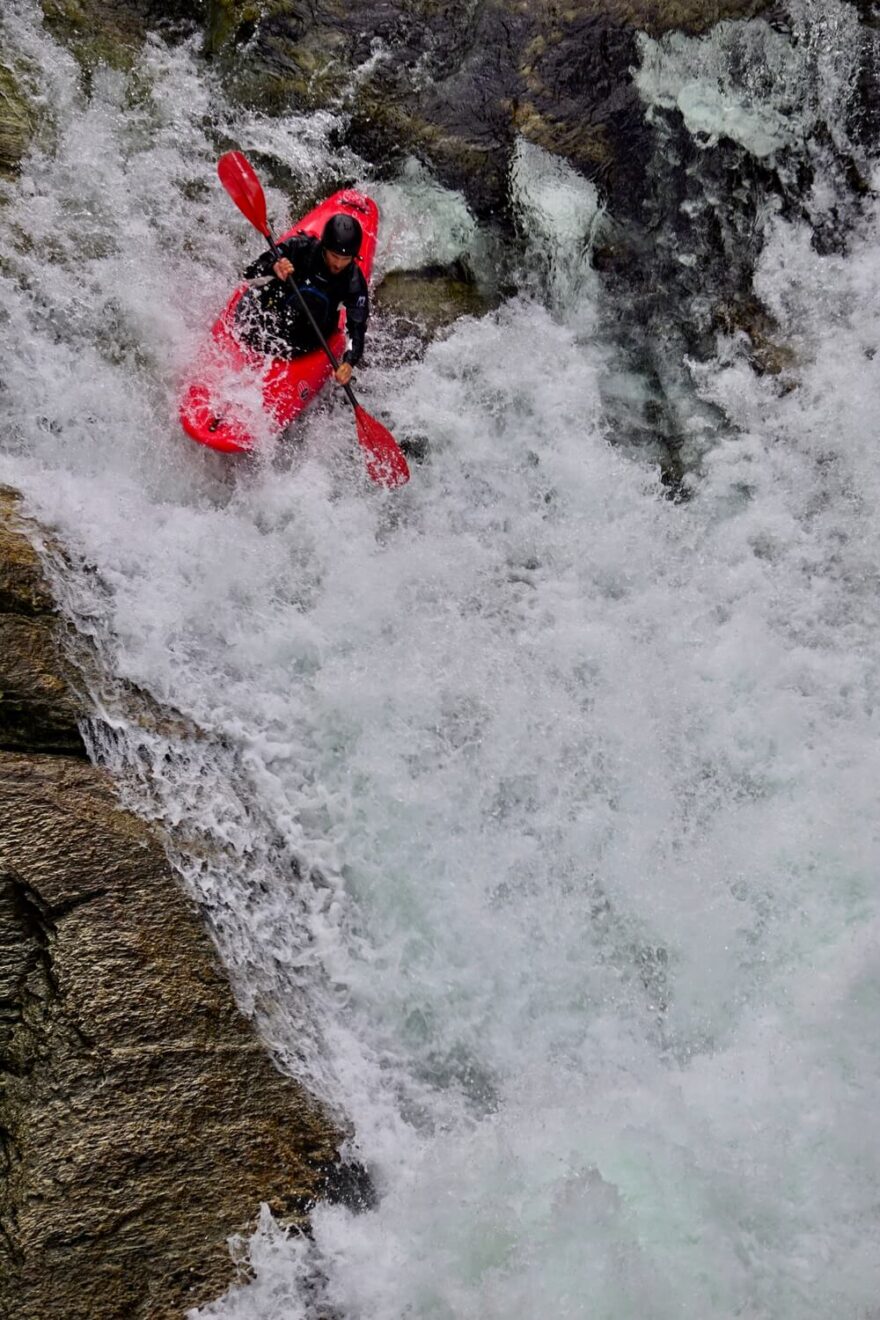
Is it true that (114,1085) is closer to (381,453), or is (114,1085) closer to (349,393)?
(381,453)

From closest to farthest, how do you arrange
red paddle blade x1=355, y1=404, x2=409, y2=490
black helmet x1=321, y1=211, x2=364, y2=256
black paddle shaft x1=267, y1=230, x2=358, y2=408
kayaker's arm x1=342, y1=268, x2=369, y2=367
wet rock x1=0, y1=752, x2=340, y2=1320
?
wet rock x1=0, y1=752, x2=340, y2=1320 < black helmet x1=321, y1=211, x2=364, y2=256 < black paddle shaft x1=267, y1=230, x2=358, y2=408 < kayaker's arm x1=342, y1=268, x2=369, y2=367 < red paddle blade x1=355, y1=404, x2=409, y2=490

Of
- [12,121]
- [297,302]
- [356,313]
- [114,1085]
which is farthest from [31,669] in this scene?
[12,121]

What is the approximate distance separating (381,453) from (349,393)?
0.33m

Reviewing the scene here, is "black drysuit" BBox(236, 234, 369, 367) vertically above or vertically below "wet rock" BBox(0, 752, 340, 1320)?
above

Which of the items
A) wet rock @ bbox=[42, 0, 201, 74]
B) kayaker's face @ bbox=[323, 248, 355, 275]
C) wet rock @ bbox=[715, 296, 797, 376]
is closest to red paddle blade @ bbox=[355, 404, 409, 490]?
kayaker's face @ bbox=[323, 248, 355, 275]

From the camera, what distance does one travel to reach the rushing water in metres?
4.02

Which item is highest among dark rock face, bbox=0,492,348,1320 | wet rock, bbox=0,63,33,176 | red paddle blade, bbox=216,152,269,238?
red paddle blade, bbox=216,152,269,238

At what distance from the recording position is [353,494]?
518 centimetres

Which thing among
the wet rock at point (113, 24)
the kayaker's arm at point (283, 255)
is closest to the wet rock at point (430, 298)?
the kayaker's arm at point (283, 255)

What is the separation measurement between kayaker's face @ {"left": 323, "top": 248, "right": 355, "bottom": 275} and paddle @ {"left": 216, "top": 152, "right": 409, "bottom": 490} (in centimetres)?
25

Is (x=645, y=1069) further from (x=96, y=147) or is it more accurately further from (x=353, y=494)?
(x=96, y=147)

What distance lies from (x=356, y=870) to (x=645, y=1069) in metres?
1.47

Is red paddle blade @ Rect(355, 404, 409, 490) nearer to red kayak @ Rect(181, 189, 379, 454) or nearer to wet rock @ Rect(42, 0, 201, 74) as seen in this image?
red kayak @ Rect(181, 189, 379, 454)

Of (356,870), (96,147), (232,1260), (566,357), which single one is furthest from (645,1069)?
(96,147)
